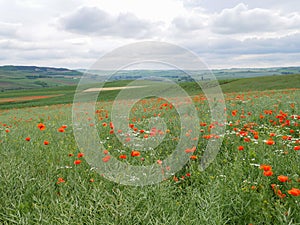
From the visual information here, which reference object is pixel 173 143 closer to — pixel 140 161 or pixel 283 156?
pixel 140 161

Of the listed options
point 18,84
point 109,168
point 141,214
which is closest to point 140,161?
point 109,168

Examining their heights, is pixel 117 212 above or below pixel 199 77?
below

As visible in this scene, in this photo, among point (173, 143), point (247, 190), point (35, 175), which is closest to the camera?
point (247, 190)

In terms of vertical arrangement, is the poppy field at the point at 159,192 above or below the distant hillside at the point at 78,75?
below

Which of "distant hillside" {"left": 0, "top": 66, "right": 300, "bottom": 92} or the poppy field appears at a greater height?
"distant hillside" {"left": 0, "top": 66, "right": 300, "bottom": 92}

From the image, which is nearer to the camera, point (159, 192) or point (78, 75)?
point (159, 192)

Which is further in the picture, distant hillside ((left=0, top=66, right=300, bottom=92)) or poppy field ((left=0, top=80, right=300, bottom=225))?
distant hillside ((left=0, top=66, right=300, bottom=92))

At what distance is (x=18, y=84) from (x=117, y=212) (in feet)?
394

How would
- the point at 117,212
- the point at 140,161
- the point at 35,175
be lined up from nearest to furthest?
the point at 117,212 → the point at 35,175 → the point at 140,161

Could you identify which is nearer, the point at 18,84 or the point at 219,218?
the point at 219,218

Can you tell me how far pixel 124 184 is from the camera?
10.5 feet

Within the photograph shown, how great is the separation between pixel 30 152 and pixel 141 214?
2742mm

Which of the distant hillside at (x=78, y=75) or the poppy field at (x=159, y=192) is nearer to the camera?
the poppy field at (x=159, y=192)

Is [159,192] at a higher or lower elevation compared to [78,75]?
lower
